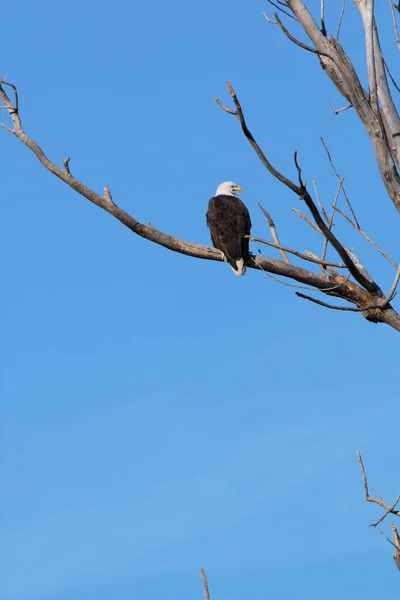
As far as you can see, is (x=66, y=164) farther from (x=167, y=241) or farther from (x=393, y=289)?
(x=393, y=289)

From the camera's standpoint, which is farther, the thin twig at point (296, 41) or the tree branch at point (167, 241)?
the tree branch at point (167, 241)

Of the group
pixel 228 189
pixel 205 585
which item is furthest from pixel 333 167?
pixel 228 189

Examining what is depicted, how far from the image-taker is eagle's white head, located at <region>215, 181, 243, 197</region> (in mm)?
12148

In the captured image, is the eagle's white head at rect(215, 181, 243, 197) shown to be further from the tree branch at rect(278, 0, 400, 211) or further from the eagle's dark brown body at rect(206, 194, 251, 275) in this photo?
the tree branch at rect(278, 0, 400, 211)

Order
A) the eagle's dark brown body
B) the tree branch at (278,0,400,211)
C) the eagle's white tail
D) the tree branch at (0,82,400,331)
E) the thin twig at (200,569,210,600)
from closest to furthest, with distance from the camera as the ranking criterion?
the thin twig at (200,569,210,600) < the tree branch at (278,0,400,211) < the tree branch at (0,82,400,331) < the eagle's white tail < the eagle's dark brown body

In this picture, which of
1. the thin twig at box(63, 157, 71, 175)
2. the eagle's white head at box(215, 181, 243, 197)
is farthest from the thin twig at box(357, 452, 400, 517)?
the eagle's white head at box(215, 181, 243, 197)

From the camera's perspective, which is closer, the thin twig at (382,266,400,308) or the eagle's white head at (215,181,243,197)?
the thin twig at (382,266,400,308)

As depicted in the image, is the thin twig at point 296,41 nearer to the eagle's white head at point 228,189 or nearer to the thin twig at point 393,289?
the thin twig at point 393,289

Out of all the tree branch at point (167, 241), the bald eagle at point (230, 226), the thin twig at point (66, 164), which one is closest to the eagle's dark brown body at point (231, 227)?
the bald eagle at point (230, 226)

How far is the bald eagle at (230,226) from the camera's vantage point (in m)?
8.97

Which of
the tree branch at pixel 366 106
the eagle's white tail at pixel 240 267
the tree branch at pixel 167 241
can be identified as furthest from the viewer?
the eagle's white tail at pixel 240 267

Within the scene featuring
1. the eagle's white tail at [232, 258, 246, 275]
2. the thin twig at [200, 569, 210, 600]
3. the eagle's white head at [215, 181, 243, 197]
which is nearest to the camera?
the thin twig at [200, 569, 210, 600]

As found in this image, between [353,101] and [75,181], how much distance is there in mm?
2490

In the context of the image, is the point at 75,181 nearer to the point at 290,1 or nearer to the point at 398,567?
the point at 290,1
